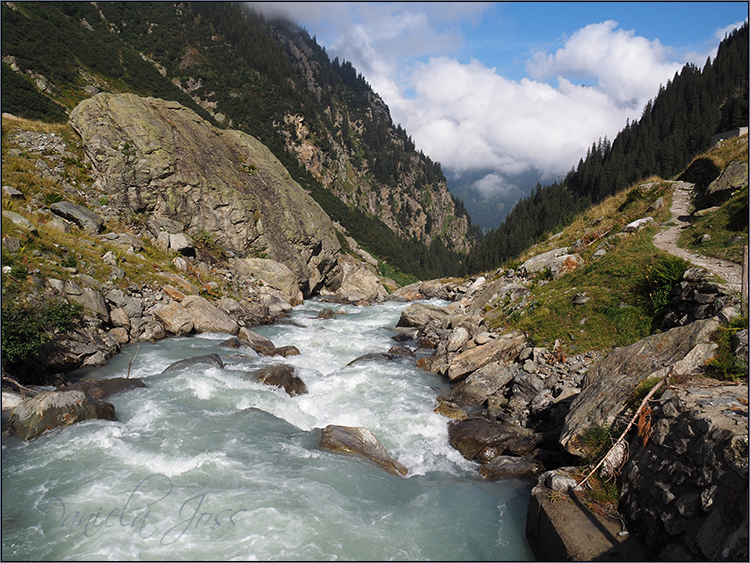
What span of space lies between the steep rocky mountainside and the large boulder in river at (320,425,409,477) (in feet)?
158

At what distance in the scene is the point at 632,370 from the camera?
888 cm

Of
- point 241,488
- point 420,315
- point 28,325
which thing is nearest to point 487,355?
point 241,488

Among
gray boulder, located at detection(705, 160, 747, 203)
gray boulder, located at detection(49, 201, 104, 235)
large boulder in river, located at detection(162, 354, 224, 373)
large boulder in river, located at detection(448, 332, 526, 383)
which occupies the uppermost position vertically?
gray boulder, located at detection(705, 160, 747, 203)

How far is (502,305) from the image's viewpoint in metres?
19.9

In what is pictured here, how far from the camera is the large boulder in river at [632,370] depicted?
26.2 ft

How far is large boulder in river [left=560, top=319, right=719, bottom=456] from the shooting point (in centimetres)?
798

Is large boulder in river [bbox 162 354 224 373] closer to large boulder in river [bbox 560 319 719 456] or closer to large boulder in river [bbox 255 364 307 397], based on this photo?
large boulder in river [bbox 255 364 307 397]

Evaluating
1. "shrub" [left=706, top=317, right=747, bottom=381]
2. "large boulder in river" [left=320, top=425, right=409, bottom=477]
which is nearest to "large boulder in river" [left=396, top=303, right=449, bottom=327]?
"large boulder in river" [left=320, top=425, right=409, bottom=477]

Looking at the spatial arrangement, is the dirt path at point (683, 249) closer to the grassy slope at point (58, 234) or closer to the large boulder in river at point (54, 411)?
the large boulder in river at point (54, 411)

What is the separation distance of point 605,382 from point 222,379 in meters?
12.7

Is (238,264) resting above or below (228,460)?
above

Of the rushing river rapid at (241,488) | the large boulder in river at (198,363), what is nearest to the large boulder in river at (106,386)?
the rushing river rapid at (241,488)

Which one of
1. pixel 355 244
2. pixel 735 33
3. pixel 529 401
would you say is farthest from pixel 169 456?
pixel 735 33

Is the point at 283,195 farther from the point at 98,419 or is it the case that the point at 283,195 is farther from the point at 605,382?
the point at 605,382
